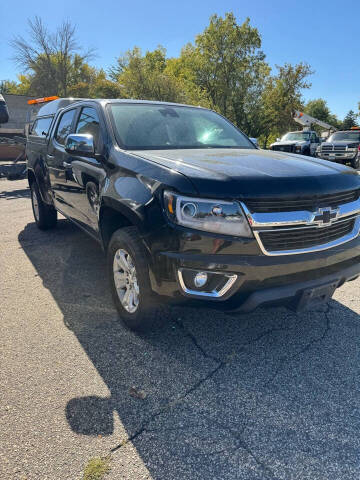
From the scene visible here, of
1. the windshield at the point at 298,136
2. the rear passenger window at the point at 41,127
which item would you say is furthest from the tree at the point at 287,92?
the rear passenger window at the point at 41,127

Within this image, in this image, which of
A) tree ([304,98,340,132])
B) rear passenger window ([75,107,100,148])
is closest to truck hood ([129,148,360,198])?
rear passenger window ([75,107,100,148])

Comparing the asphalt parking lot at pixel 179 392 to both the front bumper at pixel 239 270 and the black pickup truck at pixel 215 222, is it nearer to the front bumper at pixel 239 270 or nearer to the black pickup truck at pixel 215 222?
the black pickup truck at pixel 215 222

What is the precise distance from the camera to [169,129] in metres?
3.49

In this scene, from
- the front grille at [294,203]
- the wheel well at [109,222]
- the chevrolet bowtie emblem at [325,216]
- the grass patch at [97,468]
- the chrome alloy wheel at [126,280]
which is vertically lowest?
the grass patch at [97,468]

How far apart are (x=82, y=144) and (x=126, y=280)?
4.05ft

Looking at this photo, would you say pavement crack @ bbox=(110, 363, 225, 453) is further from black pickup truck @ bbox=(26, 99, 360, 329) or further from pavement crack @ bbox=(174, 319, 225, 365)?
black pickup truck @ bbox=(26, 99, 360, 329)

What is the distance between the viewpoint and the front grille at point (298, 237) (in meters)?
2.20

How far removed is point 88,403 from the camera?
213cm

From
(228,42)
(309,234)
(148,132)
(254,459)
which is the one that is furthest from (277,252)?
(228,42)

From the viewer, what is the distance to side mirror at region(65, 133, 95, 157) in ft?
10.0

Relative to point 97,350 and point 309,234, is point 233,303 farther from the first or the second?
point 97,350

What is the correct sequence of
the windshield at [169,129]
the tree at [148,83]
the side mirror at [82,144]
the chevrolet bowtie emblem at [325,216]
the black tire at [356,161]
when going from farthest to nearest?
1. the tree at [148,83]
2. the black tire at [356,161]
3. the windshield at [169,129]
4. the side mirror at [82,144]
5. the chevrolet bowtie emblem at [325,216]

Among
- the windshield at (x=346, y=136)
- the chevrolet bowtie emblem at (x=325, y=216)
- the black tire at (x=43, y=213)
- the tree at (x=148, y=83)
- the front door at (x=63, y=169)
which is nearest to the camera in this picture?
the chevrolet bowtie emblem at (x=325, y=216)

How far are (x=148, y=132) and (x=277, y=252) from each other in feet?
5.76
